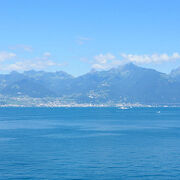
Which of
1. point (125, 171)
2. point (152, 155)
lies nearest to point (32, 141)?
point (152, 155)

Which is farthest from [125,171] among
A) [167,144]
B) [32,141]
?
[32,141]

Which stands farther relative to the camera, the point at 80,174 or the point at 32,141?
the point at 32,141

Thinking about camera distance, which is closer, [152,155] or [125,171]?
[125,171]

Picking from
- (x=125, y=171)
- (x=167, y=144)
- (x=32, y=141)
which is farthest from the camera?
(x=32, y=141)

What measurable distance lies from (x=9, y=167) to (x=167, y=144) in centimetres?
7340

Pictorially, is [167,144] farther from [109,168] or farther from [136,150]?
[109,168]

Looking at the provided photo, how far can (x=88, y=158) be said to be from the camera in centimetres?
11425

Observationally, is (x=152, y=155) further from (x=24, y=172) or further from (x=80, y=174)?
(x=24, y=172)

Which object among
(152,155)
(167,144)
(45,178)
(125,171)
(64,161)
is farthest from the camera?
(167,144)

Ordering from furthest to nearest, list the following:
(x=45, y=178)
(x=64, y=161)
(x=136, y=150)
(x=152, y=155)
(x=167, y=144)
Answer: (x=167, y=144)
(x=136, y=150)
(x=152, y=155)
(x=64, y=161)
(x=45, y=178)

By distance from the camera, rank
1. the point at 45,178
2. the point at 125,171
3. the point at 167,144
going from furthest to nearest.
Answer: the point at 167,144 → the point at 125,171 → the point at 45,178

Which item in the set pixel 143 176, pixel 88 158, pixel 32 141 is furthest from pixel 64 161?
pixel 32 141

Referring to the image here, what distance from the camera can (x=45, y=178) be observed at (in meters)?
90.4

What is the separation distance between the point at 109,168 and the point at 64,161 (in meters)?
16.1
